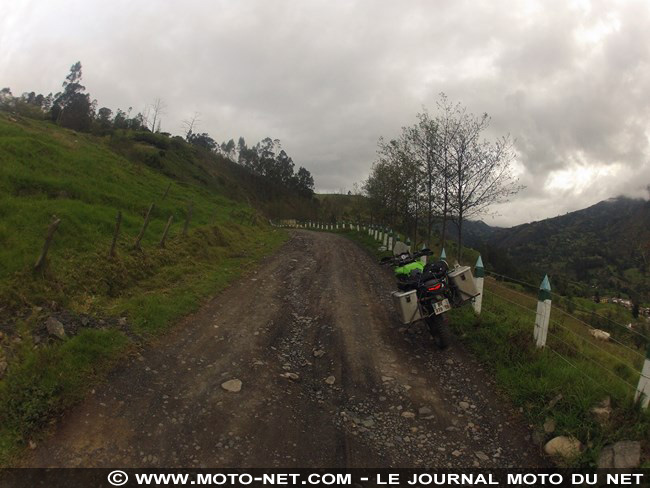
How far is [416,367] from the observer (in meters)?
6.54

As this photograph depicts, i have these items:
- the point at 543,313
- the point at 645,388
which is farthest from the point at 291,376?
the point at 645,388

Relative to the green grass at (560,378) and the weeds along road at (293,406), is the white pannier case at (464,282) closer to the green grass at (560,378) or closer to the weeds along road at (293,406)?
the green grass at (560,378)

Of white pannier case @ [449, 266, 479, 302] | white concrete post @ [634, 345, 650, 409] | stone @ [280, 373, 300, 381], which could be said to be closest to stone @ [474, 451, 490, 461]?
white concrete post @ [634, 345, 650, 409]

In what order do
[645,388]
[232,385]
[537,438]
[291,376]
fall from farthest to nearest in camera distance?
[291,376], [232,385], [537,438], [645,388]

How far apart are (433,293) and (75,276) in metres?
8.26

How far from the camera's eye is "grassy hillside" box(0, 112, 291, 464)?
16.6ft

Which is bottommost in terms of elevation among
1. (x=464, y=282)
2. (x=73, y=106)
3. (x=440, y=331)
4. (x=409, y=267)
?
(x=440, y=331)

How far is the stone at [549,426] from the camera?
15.0 feet

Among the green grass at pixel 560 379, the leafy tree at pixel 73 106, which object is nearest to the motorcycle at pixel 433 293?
the green grass at pixel 560 379

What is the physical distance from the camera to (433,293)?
23.8ft

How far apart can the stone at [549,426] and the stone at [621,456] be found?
0.61 m

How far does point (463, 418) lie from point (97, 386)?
510cm

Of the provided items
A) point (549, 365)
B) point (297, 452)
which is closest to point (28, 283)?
point (297, 452)

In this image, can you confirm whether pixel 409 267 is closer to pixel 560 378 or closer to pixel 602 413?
pixel 560 378
